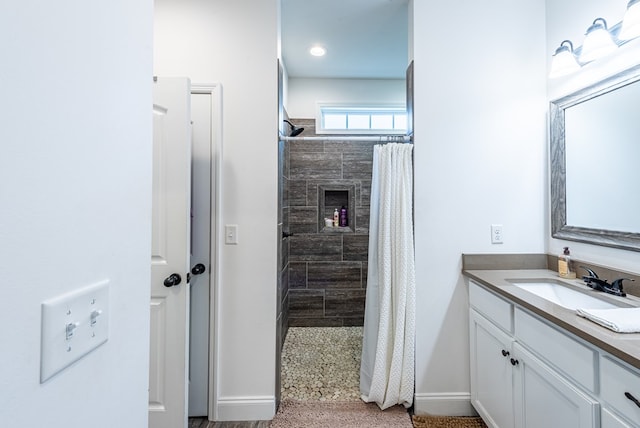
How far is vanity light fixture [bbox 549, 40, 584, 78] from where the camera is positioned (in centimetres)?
161

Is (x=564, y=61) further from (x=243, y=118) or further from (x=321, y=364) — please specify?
(x=321, y=364)

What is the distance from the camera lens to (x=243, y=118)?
187 cm

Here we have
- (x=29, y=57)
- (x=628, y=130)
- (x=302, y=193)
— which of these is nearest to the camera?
(x=29, y=57)

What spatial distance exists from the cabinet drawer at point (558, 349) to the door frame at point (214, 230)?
1598 mm

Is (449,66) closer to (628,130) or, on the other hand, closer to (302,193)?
(628,130)

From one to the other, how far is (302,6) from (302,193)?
162 centimetres

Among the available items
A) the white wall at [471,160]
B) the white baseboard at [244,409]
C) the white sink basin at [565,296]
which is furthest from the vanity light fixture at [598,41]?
the white baseboard at [244,409]

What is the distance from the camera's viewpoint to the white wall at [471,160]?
1.88m

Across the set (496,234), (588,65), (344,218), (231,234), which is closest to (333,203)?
(344,218)

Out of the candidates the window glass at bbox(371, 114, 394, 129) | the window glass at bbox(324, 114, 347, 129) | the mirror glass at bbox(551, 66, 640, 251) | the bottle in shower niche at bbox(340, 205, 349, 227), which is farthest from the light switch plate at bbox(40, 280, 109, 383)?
the window glass at bbox(371, 114, 394, 129)

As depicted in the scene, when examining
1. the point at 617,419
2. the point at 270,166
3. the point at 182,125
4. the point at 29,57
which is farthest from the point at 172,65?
the point at 617,419

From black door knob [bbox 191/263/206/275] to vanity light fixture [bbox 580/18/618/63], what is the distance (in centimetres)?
236

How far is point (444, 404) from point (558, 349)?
987 millimetres

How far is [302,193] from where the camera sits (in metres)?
3.16
